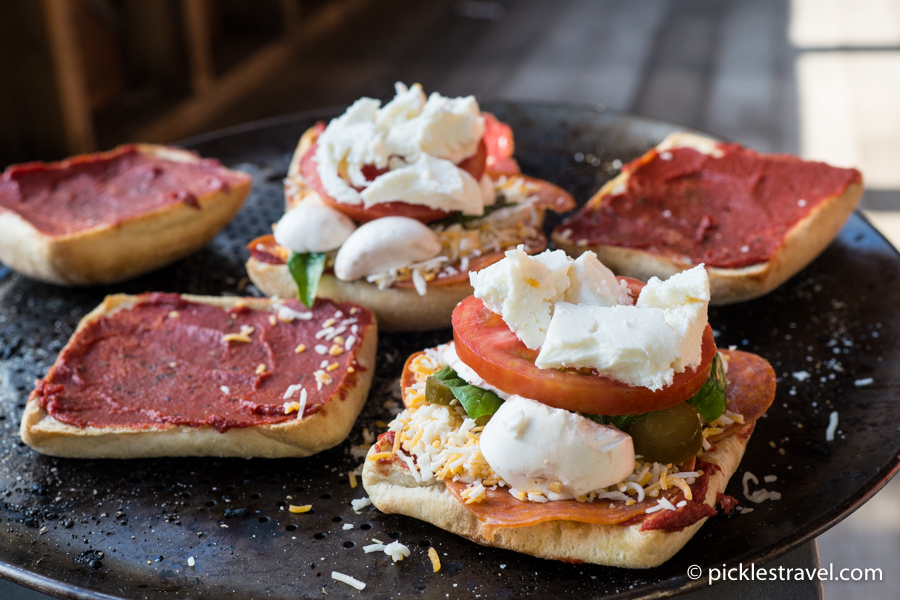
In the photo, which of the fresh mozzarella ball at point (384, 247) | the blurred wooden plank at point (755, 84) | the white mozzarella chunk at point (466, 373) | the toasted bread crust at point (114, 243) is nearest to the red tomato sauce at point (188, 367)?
the fresh mozzarella ball at point (384, 247)

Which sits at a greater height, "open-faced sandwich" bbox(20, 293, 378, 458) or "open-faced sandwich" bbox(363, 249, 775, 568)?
"open-faced sandwich" bbox(363, 249, 775, 568)

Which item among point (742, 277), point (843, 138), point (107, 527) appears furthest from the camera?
point (843, 138)

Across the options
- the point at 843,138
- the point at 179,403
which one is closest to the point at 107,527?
the point at 179,403

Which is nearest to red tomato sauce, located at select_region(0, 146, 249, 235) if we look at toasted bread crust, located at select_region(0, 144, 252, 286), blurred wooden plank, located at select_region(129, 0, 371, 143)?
toasted bread crust, located at select_region(0, 144, 252, 286)

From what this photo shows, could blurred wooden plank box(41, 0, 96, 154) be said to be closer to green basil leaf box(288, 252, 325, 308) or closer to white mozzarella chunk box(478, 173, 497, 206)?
green basil leaf box(288, 252, 325, 308)

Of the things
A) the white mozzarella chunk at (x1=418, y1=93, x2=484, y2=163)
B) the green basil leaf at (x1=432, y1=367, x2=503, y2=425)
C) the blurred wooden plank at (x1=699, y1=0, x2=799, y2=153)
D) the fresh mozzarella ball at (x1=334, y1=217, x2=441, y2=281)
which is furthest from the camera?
the blurred wooden plank at (x1=699, y1=0, x2=799, y2=153)

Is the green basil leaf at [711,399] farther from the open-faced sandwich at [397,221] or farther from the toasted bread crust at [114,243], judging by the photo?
Result: the toasted bread crust at [114,243]

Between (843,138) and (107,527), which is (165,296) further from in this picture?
(843,138)
